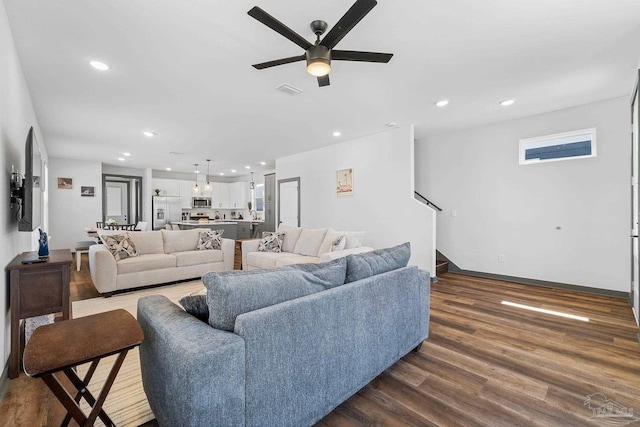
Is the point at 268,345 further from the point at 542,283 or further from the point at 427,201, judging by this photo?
the point at 427,201

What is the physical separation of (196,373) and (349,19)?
2071mm

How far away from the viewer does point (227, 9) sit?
6.84 feet

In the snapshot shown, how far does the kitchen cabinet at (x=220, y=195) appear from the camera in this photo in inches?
430

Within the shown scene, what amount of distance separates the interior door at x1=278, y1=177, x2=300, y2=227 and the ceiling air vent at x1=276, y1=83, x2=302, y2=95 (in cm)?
365

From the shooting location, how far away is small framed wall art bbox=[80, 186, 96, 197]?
7867mm

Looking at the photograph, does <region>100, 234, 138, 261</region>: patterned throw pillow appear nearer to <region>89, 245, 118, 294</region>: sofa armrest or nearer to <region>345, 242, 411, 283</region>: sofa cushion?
<region>89, 245, 118, 294</region>: sofa armrest

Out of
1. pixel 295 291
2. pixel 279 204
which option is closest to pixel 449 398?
pixel 295 291

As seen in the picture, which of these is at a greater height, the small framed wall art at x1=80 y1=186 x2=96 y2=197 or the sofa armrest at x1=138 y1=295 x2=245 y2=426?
the small framed wall art at x1=80 y1=186 x2=96 y2=197

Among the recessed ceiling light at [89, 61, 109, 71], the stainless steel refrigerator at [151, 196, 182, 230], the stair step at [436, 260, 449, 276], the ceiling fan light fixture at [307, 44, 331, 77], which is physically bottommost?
the stair step at [436, 260, 449, 276]

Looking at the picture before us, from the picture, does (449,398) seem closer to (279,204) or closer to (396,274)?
(396,274)

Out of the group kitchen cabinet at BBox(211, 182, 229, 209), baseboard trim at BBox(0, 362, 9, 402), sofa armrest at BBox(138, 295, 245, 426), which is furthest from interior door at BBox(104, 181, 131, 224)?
sofa armrest at BBox(138, 295, 245, 426)

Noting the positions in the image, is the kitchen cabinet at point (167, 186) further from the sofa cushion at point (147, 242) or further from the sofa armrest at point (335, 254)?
the sofa armrest at point (335, 254)

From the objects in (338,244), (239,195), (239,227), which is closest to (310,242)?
(338,244)

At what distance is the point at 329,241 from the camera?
14.7ft
